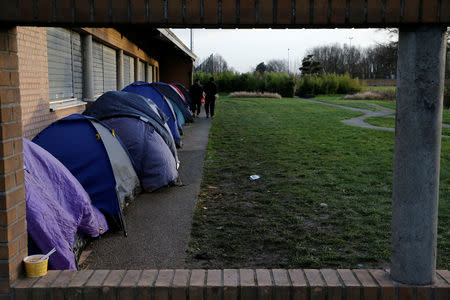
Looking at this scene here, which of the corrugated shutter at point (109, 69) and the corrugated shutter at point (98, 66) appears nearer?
the corrugated shutter at point (98, 66)

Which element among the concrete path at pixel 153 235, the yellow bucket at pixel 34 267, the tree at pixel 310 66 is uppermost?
the tree at pixel 310 66

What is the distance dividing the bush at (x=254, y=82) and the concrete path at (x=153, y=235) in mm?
37135

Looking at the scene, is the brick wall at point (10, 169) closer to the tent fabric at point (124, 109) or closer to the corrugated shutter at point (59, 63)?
the tent fabric at point (124, 109)

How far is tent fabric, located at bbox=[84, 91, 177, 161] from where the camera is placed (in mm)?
7801

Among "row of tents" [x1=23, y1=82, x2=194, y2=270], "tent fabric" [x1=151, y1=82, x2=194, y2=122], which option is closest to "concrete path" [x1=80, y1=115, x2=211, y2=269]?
"row of tents" [x1=23, y1=82, x2=194, y2=270]

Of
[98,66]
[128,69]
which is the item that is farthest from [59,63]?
[128,69]

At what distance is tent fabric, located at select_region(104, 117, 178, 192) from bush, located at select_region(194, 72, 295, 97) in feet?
119

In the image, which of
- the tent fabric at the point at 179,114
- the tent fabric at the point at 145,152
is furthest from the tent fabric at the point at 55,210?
the tent fabric at the point at 179,114

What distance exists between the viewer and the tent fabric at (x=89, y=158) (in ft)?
18.7

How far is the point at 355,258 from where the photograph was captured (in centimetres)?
465

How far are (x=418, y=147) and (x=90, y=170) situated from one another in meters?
4.16

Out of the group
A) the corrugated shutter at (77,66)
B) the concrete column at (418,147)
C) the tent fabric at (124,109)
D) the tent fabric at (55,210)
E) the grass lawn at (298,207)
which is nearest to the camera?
the concrete column at (418,147)

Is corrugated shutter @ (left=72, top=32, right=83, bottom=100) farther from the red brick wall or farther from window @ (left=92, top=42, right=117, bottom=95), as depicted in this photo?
the red brick wall

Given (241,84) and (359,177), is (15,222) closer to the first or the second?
(359,177)
